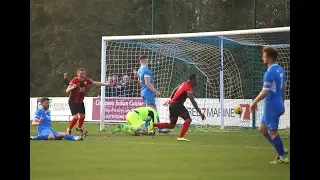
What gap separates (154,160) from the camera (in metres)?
13.2

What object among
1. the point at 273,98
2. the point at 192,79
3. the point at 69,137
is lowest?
the point at 69,137

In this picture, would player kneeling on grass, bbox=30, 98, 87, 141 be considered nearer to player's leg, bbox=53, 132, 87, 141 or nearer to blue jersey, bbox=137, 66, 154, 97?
player's leg, bbox=53, 132, 87, 141

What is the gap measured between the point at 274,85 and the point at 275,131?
0.79m

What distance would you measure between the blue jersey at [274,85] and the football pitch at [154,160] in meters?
1.07

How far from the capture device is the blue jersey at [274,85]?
40.6ft

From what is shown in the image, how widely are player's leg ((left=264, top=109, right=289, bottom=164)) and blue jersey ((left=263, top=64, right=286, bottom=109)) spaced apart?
148 mm

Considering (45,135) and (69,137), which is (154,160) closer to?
(69,137)

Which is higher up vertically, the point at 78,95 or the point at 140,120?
the point at 78,95

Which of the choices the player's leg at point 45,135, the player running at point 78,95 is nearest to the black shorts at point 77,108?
the player running at point 78,95

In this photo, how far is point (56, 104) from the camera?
3362cm

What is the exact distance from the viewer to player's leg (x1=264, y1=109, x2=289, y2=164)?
40.3ft

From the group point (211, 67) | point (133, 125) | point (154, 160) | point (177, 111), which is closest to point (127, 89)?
point (211, 67)

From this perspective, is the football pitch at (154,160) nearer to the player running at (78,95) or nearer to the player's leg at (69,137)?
the player's leg at (69,137)

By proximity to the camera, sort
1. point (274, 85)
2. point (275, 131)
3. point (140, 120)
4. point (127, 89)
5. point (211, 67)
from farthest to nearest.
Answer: point (127, 89) → point (211, 67) → point (140, 120) → point (274, 85) → point (275, 131)
